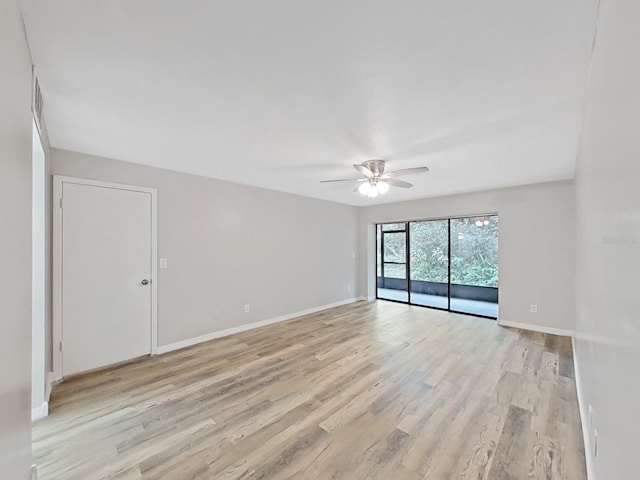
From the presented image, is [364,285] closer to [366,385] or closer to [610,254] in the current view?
[366,385]

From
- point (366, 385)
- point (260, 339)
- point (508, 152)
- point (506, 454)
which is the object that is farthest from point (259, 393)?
point (508, 152)

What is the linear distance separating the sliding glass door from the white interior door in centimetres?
512

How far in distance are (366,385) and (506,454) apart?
1165 mm

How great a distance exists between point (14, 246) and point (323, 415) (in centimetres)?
221

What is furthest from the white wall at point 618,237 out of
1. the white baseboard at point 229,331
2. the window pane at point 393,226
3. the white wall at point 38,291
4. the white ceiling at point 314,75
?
the window pane at point 393,226

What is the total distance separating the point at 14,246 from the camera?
3.69ft

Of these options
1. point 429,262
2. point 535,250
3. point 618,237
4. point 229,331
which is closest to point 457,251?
point 429,262

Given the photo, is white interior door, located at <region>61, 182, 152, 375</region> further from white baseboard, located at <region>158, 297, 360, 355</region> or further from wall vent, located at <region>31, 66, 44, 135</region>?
wall vent, located at <region>31, 66, 44, 135</region>

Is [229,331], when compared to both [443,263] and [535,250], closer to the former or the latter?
[443,263]

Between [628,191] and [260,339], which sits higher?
[628,191]

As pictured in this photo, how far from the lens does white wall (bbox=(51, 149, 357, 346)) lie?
347 cm

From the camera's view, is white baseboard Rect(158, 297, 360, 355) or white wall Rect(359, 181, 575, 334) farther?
white wall Rect(359, 181, 575, 334)

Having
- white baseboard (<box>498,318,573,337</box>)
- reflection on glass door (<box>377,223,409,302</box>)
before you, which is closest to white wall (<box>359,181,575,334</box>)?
white baseboard (<box>498,318,573,337</box>)

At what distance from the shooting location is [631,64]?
2.49 ft
